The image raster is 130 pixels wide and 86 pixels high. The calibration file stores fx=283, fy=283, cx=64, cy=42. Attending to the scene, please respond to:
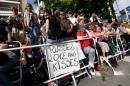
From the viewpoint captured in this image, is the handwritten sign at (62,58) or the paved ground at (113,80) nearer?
the handwritten sign at (62,58)

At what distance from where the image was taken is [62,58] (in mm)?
8008

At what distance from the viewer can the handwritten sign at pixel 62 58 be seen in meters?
7.62

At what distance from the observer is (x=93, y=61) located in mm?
9430

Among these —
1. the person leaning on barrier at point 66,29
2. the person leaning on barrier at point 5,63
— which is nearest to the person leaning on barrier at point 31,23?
the person leaning on barrier at point 66,29

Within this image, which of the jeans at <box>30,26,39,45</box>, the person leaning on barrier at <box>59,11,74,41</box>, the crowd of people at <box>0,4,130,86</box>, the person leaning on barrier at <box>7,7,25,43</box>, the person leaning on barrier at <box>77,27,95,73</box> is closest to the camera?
the crowd of people at <box>0,4,130,86</box>

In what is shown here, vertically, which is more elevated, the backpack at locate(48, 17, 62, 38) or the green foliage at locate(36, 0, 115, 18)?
the green foliage at locate(36, 0, 115, 18)

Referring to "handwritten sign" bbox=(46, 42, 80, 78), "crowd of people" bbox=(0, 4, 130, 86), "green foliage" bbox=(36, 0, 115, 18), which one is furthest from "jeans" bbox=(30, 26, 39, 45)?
"green foliage" bbox=(36, 0, 115, 18)

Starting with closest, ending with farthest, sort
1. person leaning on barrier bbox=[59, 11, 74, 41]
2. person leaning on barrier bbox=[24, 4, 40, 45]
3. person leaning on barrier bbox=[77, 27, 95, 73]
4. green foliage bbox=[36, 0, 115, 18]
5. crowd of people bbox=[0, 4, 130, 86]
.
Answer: crowd of people bbox=[0, 4, 130, 86], person leaning on barrier bbox=[59, 11, 74, 41], person leaning on barrier bbox=[77, 27, 95, 73], person leaning on barrier bbox=[24, 4, 40, 45], green foliage bbox=[36, 0, 115, 18]

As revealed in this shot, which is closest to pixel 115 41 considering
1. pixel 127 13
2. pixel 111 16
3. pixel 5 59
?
pixel 5 59

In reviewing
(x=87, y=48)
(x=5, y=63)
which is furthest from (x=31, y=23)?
(x=5, y=63)

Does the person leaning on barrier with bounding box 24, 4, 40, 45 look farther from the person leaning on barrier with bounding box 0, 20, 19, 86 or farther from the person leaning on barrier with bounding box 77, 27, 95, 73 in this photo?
the person leaning on barrier with bounding box 0, 20, 19, 86

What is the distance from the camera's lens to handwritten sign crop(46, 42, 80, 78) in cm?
762

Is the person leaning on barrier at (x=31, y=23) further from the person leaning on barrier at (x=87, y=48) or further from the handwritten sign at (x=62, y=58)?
the handwritten sign at (x=62, y=58)

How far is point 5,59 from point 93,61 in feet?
13.1
